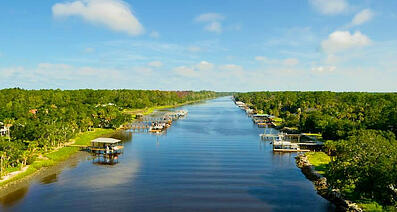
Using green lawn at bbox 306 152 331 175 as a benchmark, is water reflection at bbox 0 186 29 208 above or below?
below

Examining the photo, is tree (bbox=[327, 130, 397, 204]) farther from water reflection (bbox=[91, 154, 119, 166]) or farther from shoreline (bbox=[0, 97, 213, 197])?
shoreline (bbox=[0, 97, 213, 197])

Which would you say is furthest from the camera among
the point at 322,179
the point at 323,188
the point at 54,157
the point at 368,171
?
the point at 54,157

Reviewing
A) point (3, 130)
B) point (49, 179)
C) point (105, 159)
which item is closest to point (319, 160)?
point (105, 159)

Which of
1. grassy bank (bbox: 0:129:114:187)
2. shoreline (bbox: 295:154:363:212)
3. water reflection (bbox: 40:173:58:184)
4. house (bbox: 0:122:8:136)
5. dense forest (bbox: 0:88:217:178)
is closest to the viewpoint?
shoreline (bbox: 295:154:363:212)

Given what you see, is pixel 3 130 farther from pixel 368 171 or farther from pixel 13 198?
pixel 368 171

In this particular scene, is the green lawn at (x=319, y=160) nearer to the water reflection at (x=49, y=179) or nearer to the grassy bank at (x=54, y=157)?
the water reflection at (x=49, y=179)

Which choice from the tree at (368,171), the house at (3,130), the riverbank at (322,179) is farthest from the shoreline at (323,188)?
the house at (3,130)

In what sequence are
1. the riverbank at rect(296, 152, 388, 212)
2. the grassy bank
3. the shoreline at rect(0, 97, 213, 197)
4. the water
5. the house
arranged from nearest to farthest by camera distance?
the riverbank at rect(296, 152, 388, 212)
the water
the shoreline at rect(0, 97, 213, 197)
the grassy bank
the house

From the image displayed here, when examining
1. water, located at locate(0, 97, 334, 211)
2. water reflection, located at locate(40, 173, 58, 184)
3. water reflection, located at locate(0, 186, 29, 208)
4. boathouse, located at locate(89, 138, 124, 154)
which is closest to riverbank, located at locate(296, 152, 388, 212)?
water, located at locate(0, 97, 334, 211)
